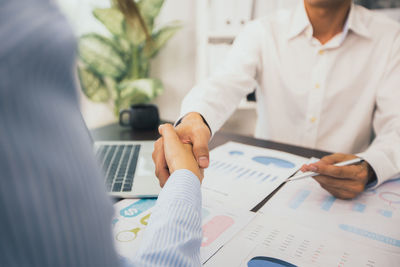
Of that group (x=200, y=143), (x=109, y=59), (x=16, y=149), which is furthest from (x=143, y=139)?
(x=109, y=59)

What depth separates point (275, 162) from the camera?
2.28 ft

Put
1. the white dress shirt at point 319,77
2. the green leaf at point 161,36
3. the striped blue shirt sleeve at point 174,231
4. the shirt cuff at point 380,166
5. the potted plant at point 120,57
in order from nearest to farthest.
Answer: the striped blue shirt sleeve at point 174,231 → the shirt cuff at point 380,166 → the white dress shirt at point 319,77 → the potted plant at point 120,57 → the green leaf at point 161,36

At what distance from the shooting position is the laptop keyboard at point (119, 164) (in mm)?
545

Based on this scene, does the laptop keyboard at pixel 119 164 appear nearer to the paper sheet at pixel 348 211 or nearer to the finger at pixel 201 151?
the finger at pixel 201 151

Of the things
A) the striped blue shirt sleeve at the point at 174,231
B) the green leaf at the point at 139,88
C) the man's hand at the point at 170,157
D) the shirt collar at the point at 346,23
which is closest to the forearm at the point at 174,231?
the striped blue shirt sleeve at the point at 174,231

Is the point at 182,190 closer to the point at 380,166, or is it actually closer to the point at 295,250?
the point at 295,250

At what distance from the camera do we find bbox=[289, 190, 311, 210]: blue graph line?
0.50 m

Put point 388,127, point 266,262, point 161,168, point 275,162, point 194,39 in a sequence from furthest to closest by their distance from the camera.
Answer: point 194,39 → point 388,127 → point 275,162 → point 161,168 → point 266,262

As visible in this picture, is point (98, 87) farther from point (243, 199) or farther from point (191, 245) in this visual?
point (191, 245)

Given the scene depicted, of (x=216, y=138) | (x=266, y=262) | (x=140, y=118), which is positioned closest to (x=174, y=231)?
(x=266, y=262)

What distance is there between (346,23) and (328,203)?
74 centimetres

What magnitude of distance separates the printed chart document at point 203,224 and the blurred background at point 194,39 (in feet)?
3.01

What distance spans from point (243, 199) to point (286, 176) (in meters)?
0.15

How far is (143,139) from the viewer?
89 cm
